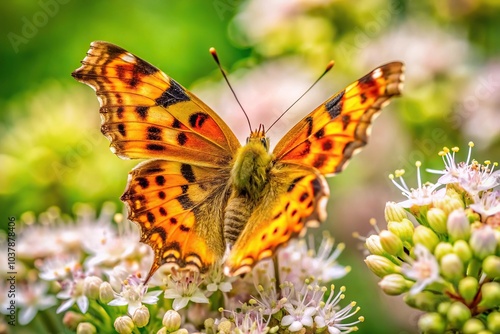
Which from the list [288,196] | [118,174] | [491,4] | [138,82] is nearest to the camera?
[288,196]

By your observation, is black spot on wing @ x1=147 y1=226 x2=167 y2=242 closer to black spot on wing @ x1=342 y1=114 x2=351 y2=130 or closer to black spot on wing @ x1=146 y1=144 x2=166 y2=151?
black spot on wing @ x1=146 y1=144 x2=166 y2=151

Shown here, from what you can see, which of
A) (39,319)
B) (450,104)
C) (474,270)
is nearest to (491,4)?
(450,104)

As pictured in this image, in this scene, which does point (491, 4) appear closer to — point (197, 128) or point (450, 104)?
point (450, 104)

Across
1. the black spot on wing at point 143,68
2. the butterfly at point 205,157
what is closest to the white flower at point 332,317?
the butterfly at point 205,157

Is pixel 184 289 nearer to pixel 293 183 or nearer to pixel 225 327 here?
pixel 225 327

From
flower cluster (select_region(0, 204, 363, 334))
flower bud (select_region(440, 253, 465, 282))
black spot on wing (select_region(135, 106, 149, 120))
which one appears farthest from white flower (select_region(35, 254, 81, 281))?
flower bud (select_region(440, 253, 465, 282))
